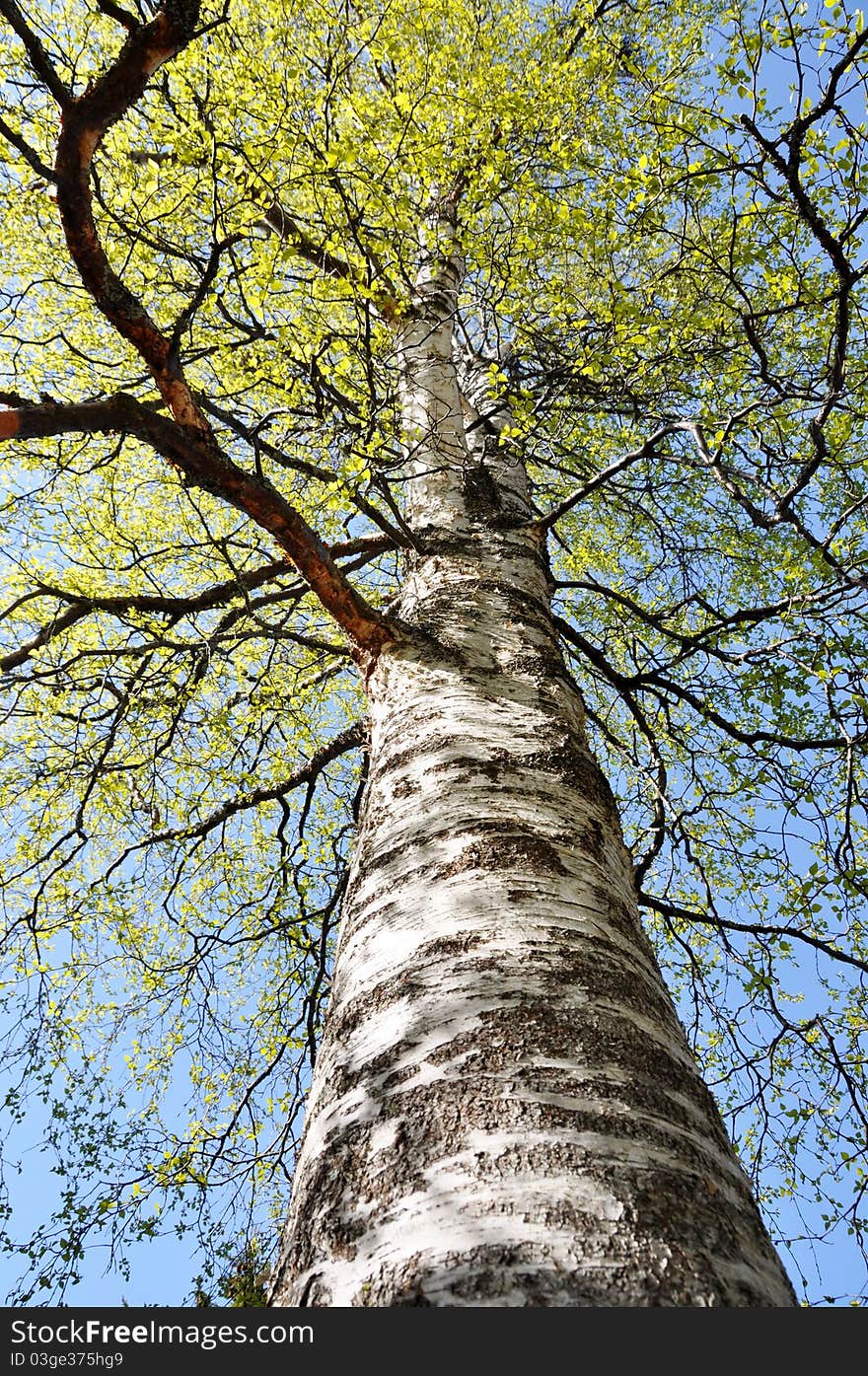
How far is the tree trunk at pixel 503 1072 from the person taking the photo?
0.85 meters

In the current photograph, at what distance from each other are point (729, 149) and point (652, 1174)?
366 cm

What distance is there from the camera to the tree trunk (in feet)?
2.80

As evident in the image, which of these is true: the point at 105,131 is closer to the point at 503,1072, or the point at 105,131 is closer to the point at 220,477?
the point at 220,477

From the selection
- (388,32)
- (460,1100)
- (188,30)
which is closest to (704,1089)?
(460,1100)

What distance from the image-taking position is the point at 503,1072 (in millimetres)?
1065

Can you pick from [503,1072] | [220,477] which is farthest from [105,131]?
[503,1072]

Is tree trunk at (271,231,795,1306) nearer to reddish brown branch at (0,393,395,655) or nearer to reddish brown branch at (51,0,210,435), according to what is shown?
reddish brown branch at (0,393,395,655)

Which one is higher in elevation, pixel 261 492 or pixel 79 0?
pixel 79 0

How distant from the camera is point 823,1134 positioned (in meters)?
3.94

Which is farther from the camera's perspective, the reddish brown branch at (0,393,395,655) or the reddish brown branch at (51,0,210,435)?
the reddish brown branch at (0,393,395,655)

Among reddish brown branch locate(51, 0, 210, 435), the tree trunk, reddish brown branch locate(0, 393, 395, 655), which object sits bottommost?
the tree trunk

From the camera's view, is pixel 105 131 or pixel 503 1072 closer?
pixel 503 1072

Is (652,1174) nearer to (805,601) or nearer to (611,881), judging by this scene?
(611,881)

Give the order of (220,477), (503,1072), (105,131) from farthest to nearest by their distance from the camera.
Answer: (220,477) → (105,131) → (503,1072)
